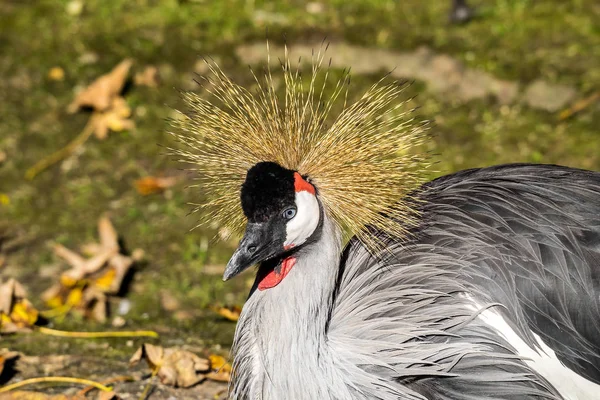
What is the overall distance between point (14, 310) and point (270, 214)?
1139 millimetres

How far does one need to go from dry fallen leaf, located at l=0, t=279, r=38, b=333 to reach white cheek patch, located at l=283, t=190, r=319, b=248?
1.08m

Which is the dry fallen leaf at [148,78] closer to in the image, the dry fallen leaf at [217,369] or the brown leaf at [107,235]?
the brown leaf at [107,235]

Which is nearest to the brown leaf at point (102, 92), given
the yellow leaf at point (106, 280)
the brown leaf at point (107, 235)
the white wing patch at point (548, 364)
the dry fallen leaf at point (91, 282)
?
the brown leaf at point (107, 235)

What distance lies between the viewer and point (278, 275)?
185cm

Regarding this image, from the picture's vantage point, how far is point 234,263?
1757 mm

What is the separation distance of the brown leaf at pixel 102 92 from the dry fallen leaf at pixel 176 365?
58.2 inches

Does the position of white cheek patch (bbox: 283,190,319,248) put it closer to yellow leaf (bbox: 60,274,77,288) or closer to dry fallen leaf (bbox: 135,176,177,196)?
yellow leaf (bbox: 60,274,77,288)

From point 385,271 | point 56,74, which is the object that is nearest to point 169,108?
point 56,74

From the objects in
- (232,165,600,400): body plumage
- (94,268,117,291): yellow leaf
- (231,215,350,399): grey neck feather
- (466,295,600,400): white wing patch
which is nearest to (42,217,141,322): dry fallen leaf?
(94,268,117,291): yellow leaf

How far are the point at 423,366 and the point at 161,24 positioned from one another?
8.50ft

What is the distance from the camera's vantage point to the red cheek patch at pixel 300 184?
70.4 inches

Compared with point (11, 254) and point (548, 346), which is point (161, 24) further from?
point (548, 346)

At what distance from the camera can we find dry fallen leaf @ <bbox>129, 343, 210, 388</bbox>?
2254mm

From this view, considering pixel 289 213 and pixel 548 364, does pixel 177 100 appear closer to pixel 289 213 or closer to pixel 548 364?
pixel 289 213
